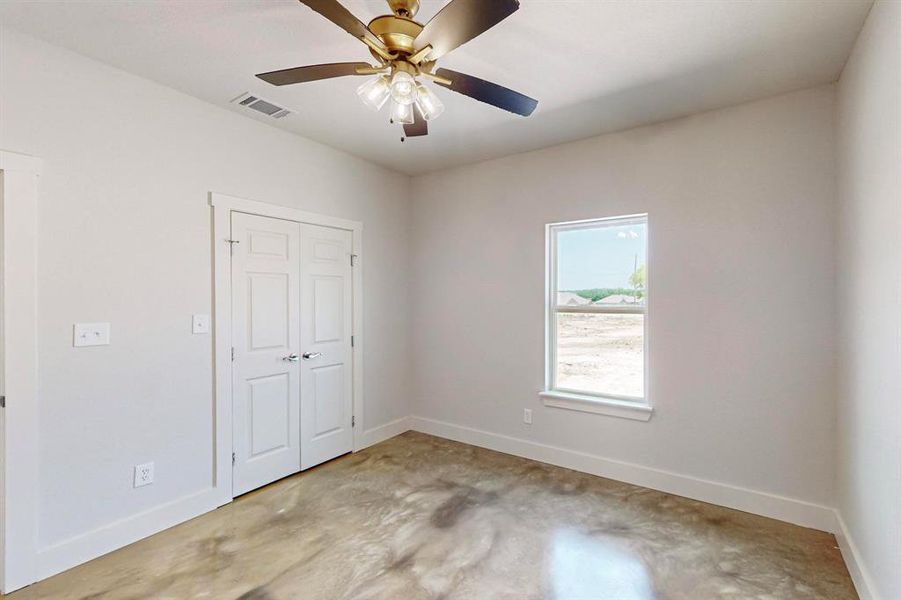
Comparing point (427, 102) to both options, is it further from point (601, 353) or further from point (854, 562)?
point (854, 562)

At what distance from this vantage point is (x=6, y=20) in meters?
1.97

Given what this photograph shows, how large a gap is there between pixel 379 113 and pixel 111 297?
2062 mm

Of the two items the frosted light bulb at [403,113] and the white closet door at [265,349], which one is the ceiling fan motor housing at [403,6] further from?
the white closet door at [265,349]

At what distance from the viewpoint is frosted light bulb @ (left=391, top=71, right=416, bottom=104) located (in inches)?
65.4

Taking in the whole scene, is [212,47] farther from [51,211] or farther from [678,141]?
[678,141]

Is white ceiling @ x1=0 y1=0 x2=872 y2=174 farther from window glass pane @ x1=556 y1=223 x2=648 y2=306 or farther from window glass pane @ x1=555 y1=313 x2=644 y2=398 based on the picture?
window glass pane @ x1=555 y1=313 x2=644 y2=398

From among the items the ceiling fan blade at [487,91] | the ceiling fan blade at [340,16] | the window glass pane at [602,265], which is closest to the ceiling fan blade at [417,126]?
the ceiling fan blade at [487,91]

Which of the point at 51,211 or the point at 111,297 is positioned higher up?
the point at 51,211

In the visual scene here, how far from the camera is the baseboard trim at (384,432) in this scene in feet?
13.0

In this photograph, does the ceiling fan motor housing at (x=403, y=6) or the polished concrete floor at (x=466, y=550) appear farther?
the polished concrete floor at (x=466, y=550)

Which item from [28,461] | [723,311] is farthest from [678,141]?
[28,461]

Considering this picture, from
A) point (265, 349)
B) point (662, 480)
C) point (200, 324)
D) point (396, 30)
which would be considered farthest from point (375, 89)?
point (662, 480)

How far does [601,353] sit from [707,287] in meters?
0.94

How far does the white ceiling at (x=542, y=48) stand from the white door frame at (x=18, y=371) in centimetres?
82
